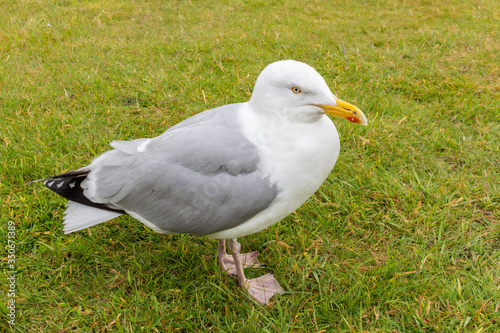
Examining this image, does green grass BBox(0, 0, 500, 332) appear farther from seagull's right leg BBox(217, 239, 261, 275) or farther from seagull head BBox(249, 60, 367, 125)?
seagull head BBox(249, 60, 367, 125)

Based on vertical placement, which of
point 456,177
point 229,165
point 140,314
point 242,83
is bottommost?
A: point 140,314

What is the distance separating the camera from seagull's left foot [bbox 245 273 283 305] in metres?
2.54

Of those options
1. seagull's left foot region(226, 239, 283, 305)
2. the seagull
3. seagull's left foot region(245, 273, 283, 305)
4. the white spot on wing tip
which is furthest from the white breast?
the white spot on wing tip

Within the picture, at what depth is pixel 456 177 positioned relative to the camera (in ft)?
11.0

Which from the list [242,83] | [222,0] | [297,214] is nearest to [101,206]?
[297,214]

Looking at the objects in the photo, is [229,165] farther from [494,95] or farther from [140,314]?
[494,95]

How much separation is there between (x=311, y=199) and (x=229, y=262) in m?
0.80

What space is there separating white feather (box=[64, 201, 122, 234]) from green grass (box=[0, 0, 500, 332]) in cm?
43

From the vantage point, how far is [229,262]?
293 cm

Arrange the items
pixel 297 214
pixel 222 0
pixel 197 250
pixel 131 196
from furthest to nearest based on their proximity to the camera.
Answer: pixel 222 0
pixel 297 214
pixel 197 250
pixel 131 196

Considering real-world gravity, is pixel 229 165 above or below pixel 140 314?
above

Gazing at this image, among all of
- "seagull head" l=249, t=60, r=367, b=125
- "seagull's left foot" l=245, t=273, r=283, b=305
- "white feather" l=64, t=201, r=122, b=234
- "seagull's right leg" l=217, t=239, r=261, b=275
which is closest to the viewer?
"seagull head" l=249, t=60, r=367, b=125

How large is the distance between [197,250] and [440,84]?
126 inches

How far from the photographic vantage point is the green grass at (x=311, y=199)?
2475 millimetres
